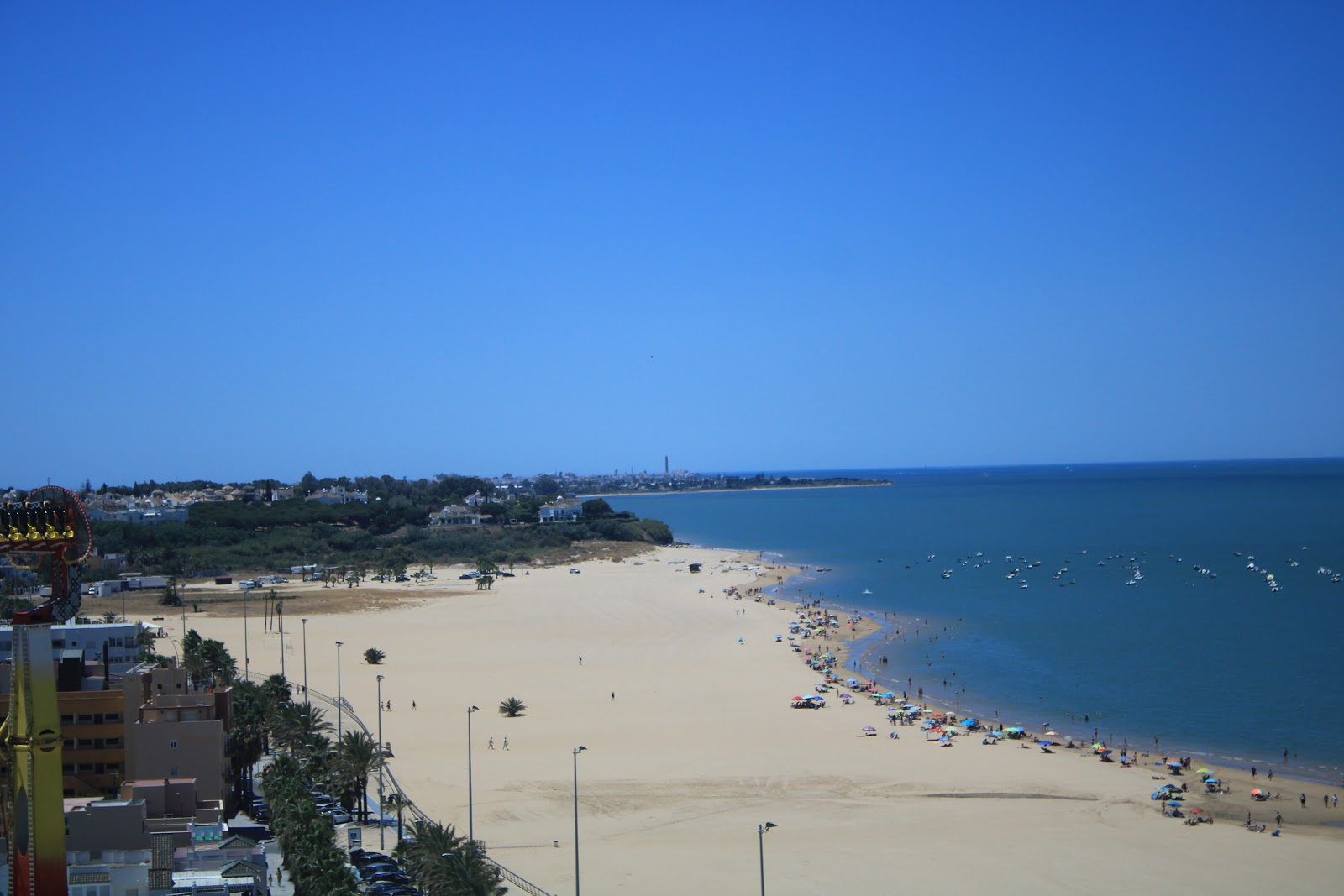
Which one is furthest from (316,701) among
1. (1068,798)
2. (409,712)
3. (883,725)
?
(1068,798)

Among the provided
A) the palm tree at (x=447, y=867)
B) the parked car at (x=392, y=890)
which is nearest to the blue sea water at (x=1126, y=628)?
the palm tree at (x=447, y=867)

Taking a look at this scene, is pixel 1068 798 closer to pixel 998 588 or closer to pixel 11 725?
pixel 11 725

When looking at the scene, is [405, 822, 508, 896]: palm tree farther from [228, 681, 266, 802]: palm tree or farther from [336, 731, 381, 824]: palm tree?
[228, 681, 266, 802]: palm tree

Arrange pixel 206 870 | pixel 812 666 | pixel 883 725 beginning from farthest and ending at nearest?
pixel 812 666
pixel 883 725
pixel 206 870

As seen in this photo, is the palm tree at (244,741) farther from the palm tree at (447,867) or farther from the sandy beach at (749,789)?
the palm tree at (447,867)

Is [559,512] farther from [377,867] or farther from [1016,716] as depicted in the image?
[377,867]

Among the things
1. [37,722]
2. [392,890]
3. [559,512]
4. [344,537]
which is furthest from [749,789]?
[559,512]
